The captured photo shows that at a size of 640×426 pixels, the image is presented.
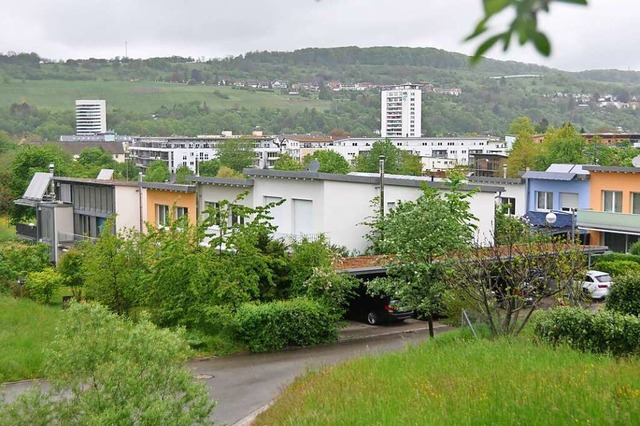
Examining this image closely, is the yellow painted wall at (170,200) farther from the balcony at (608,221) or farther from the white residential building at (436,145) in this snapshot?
the white residential building at (436,145)

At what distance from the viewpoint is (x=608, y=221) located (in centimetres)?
3897

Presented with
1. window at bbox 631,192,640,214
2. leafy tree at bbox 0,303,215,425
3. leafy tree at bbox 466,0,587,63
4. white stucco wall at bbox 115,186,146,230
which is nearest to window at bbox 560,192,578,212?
window at bbox 631,192,640,214

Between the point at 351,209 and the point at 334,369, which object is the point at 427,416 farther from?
the point at 351,209

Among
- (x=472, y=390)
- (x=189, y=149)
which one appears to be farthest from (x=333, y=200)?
(x=189, y=149)

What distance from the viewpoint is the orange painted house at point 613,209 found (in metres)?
38.3

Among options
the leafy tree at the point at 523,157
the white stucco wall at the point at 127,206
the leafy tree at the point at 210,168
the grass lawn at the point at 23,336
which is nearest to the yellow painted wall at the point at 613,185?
the white stucco wall at the point at 127,206

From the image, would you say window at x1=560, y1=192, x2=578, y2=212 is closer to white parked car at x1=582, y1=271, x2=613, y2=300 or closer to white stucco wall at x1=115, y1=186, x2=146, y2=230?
white parked car at x1=582, y1=271, x2=613, y2=300

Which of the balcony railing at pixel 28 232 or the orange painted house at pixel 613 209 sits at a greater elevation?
the orange painted house at pixel 613 209

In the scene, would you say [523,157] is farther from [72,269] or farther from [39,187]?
[72,269]

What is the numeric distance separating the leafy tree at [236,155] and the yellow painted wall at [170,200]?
83.7m

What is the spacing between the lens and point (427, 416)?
10.1 meters

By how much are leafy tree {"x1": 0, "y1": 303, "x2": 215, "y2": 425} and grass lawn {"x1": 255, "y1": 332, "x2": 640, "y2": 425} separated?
5.38 ft

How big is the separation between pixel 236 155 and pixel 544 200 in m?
84.6

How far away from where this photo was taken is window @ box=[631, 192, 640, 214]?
3856 cm
